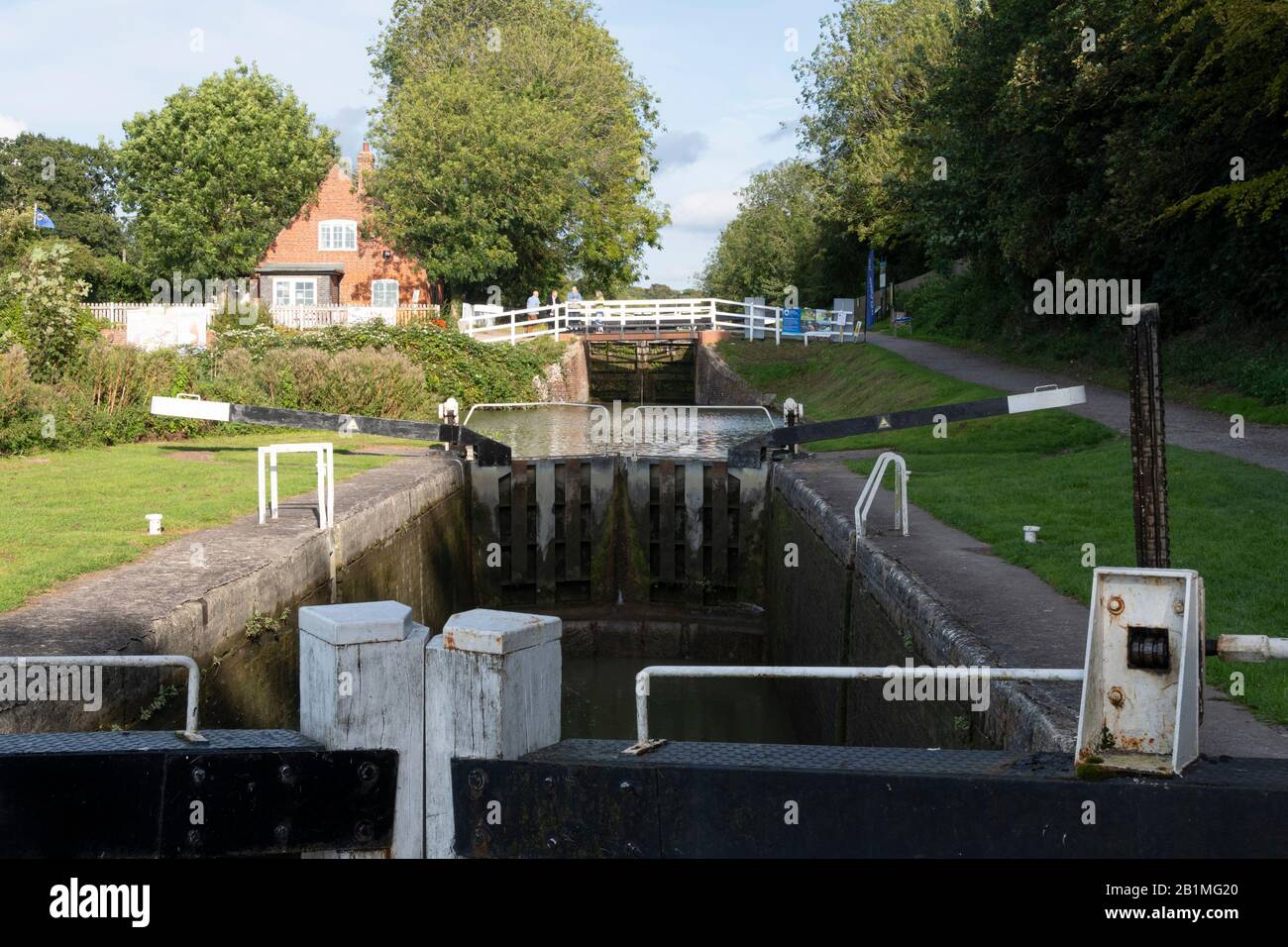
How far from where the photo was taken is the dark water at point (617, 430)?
19766 mm

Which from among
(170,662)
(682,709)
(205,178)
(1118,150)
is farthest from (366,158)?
(170,662)

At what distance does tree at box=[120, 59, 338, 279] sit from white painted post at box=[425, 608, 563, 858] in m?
45.9

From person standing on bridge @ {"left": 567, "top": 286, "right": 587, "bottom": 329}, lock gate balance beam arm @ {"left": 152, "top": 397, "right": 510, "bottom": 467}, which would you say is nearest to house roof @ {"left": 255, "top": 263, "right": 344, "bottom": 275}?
person standing on bridge @ {"left": 567, "top": 286, "right": 587, "bottom": 329}

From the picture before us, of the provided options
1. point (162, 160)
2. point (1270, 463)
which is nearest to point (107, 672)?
point (1270, 463)

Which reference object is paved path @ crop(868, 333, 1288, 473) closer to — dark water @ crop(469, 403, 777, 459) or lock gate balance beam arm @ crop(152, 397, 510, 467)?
dark water @ crop(469, 403, 777, 459)

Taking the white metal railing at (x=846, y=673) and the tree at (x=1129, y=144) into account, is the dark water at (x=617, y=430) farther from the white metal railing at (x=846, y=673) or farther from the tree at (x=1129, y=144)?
the white metal railing at (x=846, y=673)

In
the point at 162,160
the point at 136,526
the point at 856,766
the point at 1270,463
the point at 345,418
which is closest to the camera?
the point at 856,766

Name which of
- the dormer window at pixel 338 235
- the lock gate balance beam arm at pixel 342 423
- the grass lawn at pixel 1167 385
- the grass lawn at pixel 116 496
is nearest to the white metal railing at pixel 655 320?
the grass lawn at pixel 1167 385

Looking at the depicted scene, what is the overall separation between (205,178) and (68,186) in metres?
29.9

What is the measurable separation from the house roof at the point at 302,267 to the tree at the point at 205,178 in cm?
221

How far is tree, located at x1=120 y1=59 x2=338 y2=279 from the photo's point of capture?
4666 centimetres

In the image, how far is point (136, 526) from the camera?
29.2 ft
